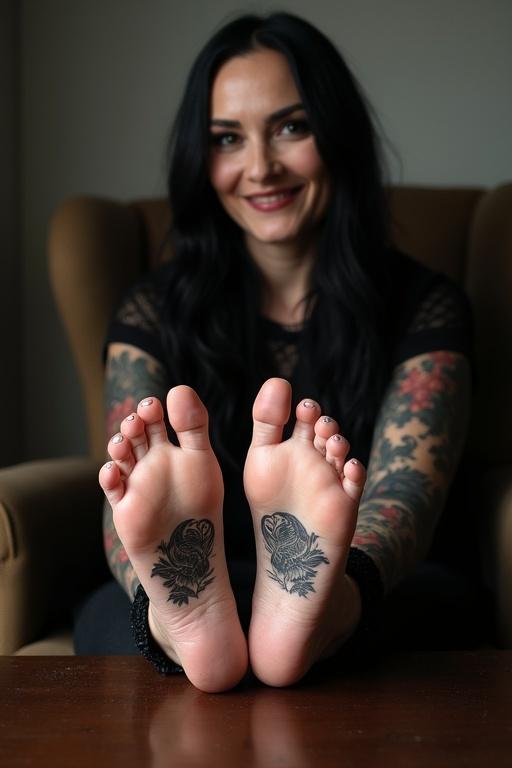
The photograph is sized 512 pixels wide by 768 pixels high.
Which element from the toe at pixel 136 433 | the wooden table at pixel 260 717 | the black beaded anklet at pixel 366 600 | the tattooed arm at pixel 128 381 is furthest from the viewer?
the tattooed arm at pixel 128 381

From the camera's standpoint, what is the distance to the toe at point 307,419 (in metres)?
0.77

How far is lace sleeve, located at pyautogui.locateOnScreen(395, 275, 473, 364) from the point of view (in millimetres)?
1276

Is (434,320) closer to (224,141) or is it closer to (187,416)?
(224,141)

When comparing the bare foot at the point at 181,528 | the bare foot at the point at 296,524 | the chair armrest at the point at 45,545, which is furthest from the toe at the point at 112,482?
the chair armrest at the point at 45,545

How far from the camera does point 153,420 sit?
761mm

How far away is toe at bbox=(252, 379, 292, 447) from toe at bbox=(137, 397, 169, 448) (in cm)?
8

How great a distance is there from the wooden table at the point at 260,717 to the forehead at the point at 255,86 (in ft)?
2.44

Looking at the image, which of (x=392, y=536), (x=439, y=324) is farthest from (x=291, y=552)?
(x=439, y=324)

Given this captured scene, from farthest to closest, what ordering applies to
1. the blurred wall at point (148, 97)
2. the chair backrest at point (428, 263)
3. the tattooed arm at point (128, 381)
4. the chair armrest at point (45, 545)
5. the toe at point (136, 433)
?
the blurred wall at point (148, 97), the chair backrest at point (428, 263), the tattooed arm at point (128, 381), the chair armrest at point (45, 545), the toe at point (136, 433)

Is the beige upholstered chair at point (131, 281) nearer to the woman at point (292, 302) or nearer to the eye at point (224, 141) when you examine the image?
the woman at point (292, 302)

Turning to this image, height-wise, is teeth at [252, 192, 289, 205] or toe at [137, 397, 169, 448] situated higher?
teeth at [252, 192, 289, 205]

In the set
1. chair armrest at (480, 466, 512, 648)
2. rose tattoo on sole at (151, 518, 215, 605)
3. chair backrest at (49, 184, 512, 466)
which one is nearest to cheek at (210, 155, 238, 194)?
chair backrest at (49, 184, 512, 466)

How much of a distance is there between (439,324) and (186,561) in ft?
2.13

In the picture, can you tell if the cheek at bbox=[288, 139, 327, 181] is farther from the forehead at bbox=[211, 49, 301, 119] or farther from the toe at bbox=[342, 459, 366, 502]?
the toe at bbox=[342, 459, 366, 502]
